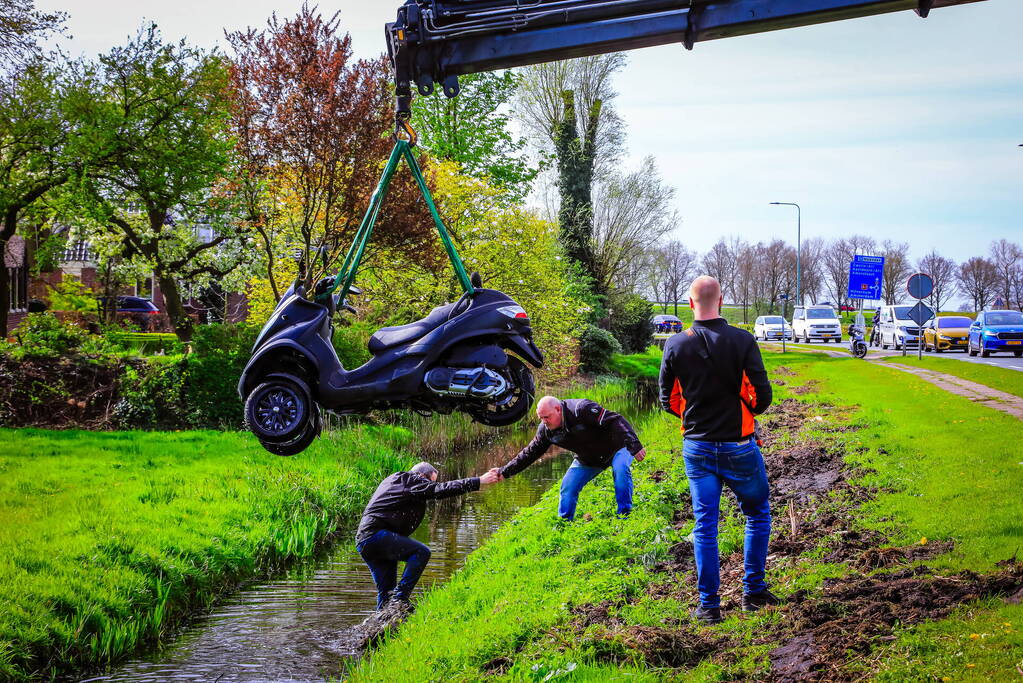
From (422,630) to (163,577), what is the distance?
11.7 ft

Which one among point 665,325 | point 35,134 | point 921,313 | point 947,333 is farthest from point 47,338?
point 665,325

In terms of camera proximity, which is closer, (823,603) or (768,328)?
(823,603)

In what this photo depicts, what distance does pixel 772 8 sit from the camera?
551 centimetres

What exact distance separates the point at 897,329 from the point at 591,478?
119 feet

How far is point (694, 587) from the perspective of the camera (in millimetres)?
8227

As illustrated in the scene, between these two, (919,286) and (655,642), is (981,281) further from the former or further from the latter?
(655,642)

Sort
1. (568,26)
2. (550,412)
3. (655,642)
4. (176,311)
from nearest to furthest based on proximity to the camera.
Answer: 1. (568,26)
2. (655,642)
3. (550,412)
4. (176,311)

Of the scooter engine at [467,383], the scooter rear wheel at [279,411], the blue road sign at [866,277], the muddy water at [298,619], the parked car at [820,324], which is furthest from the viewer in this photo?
the parked car at [820,324]

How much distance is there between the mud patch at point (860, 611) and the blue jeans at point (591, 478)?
12.3 ft

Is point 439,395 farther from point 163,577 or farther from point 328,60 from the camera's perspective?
point 328,60

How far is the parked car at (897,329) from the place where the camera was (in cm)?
4131

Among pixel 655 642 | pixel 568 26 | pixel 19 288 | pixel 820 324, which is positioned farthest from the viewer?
pixel 820 324

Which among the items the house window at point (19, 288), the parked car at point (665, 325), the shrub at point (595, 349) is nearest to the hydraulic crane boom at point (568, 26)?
the shrub at point (595, 349)

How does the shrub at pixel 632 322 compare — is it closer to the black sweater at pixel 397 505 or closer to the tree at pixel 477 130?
the tree at pixel 477 130
